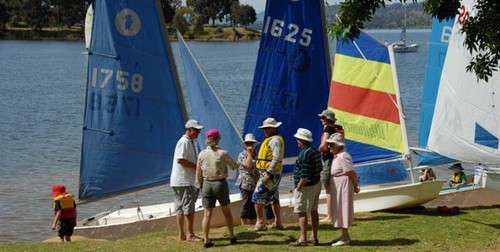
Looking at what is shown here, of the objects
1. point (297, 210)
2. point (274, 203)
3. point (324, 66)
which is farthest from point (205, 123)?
point (297, 210)

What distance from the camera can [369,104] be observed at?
18.2m

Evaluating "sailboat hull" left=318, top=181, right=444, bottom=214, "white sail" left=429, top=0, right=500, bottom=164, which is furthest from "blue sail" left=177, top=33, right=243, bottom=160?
"white sail" left=429, top=0, right=500, bottom=164

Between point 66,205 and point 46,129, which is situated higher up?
point 66,205

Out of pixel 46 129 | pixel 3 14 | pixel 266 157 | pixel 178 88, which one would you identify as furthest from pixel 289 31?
pixel 3 14

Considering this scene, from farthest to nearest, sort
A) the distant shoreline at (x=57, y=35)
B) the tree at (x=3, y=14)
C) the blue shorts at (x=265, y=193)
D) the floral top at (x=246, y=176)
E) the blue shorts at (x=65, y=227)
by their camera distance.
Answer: the distant shoreline at (x=57, y=35), the tree at (x=3, y=14), the blue shorts at (x=65, y=227), the floral top at (x=246, y=176), the blue shorts at (x=265, y=193)

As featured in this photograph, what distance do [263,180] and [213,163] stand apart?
143 cm

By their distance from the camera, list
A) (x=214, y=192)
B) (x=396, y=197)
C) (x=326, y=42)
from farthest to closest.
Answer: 1. (x=326, y=42)
2. (x=396, y=197)
3. (x=214, y=192)

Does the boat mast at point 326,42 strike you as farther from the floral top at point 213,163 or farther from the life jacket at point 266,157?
the floral top at point 213,163

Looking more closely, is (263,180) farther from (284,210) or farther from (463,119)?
(463,119)

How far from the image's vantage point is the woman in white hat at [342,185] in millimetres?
13617

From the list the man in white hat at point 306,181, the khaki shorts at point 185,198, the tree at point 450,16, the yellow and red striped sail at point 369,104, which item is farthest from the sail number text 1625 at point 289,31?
the tree at point 450,16

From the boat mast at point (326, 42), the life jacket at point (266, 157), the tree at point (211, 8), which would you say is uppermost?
the boat mast at point (326, 42)

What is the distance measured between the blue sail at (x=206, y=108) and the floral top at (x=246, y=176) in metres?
3.23

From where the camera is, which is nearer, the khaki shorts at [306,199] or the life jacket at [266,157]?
the khaki shorts at [306,199]
